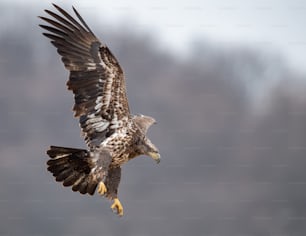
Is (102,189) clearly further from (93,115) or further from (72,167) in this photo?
(93,115)

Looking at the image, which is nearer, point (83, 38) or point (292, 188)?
point (83, 38)

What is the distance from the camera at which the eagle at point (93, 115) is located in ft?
29.0

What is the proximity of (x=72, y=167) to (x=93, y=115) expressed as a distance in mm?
565

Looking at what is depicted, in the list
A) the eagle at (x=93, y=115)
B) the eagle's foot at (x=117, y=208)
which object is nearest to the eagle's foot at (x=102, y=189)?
the eagle at (x=93, y=115)

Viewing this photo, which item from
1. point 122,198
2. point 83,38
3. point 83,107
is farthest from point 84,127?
point 122,198

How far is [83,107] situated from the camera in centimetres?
903

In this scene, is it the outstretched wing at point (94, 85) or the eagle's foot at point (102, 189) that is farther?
the outstretched wing at point (94, 85)

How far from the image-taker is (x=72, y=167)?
891 centimetres

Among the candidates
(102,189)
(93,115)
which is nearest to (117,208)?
(102,189)

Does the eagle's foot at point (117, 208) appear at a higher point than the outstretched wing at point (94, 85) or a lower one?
lower

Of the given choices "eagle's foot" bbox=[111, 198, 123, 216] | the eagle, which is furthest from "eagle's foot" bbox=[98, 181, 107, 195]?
"eagle's foot" bbox=[111, 198, 123, 216]

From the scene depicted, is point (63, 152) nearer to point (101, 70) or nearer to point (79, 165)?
point (79, 165)

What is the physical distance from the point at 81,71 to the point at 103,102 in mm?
382

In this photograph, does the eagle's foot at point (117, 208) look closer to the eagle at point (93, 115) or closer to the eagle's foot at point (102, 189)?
the eagle at point (93, 115)
